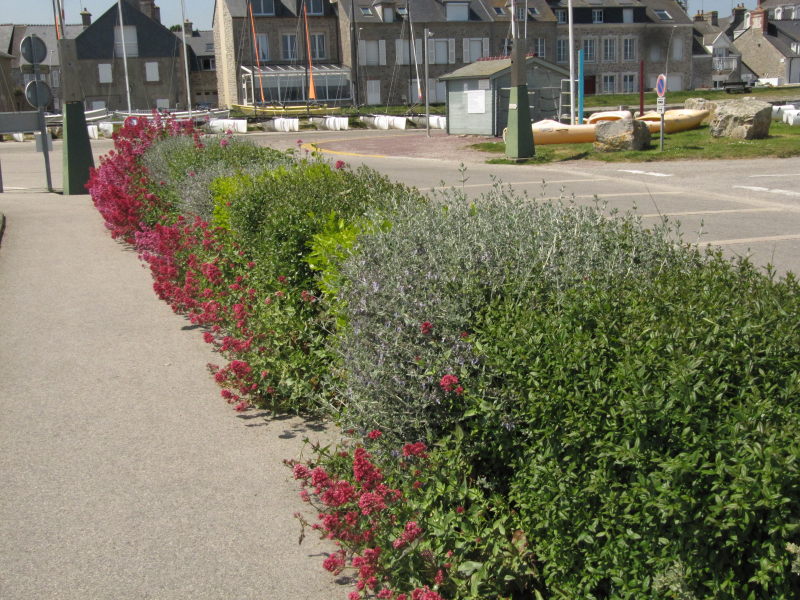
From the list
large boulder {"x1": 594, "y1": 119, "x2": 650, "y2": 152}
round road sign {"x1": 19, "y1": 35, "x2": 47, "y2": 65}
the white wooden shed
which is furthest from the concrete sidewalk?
the white wooden shed

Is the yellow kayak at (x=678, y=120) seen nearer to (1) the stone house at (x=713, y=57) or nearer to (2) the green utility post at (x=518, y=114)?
(2) the green utility post at (x=518, y=114)

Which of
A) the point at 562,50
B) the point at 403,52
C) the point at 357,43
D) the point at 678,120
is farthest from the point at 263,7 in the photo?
the point at 678,120

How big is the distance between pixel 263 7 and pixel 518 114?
5336cm

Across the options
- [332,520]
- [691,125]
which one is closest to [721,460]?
[332,520]

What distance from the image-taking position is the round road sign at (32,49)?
18.1m

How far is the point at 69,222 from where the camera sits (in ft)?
49.5

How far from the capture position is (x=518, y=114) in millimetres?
22891

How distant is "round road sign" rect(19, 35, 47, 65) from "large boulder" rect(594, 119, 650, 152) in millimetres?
13829

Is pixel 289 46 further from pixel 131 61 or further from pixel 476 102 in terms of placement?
pixel 476 102

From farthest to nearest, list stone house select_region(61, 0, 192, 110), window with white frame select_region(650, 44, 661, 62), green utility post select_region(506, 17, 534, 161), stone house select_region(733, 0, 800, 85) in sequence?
stone house select_region(733, 0, 800, 85) < window with white frame select_region(650, 44, 661, 62) < stone house select_region(61, 0, 192, 110) < green utility post select_region(506, 17, 534, 161)

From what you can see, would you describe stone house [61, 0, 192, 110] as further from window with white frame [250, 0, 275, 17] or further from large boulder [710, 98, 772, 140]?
large boulder [710, 98, 772, 140]

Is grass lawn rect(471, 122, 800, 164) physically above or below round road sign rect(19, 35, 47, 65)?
below

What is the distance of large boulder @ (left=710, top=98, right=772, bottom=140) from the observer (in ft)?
81.5

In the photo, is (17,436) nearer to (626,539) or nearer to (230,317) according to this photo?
(230,317)
